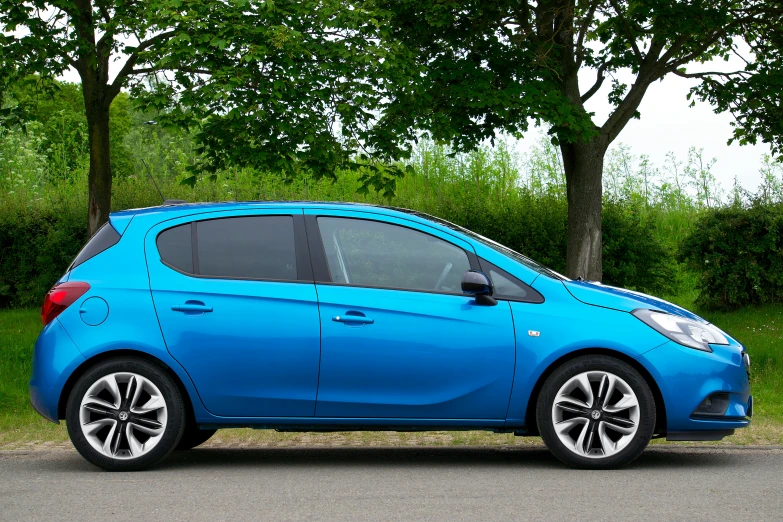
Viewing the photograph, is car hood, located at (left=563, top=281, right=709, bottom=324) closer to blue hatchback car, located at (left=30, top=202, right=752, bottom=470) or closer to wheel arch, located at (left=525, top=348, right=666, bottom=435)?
blue hatchback car, located at (left=30, top=202, right=752, bottom=470)

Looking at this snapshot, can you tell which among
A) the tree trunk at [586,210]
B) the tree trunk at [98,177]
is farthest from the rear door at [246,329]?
the tree trunk at [586,210]

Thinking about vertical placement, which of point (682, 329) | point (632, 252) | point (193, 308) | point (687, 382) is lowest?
point (687, 382)

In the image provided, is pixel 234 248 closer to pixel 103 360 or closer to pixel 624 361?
pixel 103 360

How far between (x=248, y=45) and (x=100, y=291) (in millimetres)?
7097

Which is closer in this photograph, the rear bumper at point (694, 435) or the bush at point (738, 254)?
the rear bumper at point (694, 435)

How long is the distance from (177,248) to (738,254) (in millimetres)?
11376

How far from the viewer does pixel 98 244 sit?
7.09m

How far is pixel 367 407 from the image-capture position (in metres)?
6.68

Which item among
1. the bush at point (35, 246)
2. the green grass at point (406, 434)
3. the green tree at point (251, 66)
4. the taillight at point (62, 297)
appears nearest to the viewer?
the taillight at point (62, 297)

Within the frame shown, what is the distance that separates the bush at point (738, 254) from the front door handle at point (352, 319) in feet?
34.6

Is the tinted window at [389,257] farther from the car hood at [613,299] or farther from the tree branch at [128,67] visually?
the tree branch at [128,67]

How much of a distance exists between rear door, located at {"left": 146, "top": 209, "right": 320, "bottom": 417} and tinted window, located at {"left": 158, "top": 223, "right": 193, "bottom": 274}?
0.03 meters

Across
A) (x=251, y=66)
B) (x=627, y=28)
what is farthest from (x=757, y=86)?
(x=251, y=66)

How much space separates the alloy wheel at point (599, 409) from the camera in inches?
258
